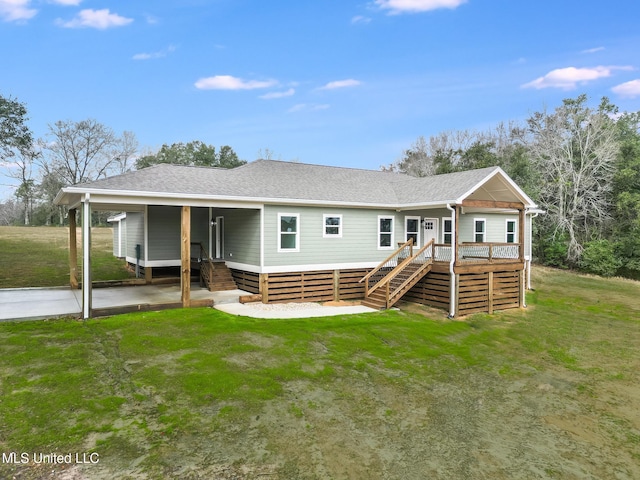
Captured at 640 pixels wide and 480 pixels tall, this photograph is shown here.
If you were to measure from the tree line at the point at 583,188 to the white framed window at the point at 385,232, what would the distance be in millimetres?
18565

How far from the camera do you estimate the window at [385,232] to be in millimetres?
A: 15844

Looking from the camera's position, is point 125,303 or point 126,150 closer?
point 125,303

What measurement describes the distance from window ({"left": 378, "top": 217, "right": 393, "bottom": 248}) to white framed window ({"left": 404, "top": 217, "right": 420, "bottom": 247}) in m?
0.87

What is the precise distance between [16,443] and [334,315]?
27.5 feet

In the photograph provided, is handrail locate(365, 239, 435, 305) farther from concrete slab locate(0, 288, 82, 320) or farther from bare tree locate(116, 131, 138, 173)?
bare tree locate(116, 131, 138, 173)

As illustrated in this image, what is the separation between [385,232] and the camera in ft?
52.4

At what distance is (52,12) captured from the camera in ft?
59.6

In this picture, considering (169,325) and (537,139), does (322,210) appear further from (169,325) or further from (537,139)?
(537,139)

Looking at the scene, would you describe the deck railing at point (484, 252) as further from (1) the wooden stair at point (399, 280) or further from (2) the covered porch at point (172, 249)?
(2) the covered porch at point (172, 249)

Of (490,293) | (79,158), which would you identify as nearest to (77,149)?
(79,158)

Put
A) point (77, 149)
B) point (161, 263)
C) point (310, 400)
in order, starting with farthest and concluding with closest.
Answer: point (77, 149) < point (161, 263) < point (310, 400)

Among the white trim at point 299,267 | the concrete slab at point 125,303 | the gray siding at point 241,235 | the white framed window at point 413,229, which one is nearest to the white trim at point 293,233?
the white trim at point 299,267

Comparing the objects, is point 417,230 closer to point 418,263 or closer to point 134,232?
point 418,263

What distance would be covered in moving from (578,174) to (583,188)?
1153mm
